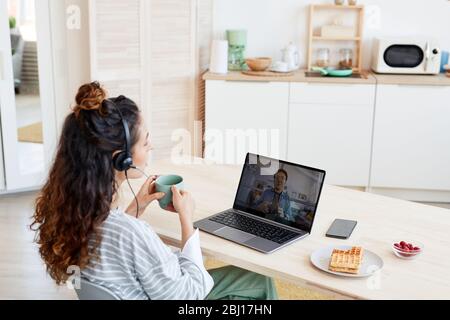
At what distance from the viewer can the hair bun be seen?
4.69ft

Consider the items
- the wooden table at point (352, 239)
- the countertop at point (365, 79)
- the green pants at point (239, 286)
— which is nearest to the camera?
the wooden table at point (352, 239)

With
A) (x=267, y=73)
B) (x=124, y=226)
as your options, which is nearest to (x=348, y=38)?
(x=267, y=73)

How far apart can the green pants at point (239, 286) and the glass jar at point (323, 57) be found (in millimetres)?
2537

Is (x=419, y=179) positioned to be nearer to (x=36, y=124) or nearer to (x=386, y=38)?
(x=386, y=38)

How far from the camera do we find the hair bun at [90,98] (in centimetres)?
143

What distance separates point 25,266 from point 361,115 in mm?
2200

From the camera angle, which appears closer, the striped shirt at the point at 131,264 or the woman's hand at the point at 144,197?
the striped shirt at the point at 131,264

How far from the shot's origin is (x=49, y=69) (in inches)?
155

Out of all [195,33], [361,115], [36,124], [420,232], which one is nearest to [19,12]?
[36,124]

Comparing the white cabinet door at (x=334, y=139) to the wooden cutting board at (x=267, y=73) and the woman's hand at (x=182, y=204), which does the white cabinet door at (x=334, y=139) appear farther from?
the woman's hand at (x=182, y=204)

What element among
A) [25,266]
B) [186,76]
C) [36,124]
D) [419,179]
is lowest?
[25,266]

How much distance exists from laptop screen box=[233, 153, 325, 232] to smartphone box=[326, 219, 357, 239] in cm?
7

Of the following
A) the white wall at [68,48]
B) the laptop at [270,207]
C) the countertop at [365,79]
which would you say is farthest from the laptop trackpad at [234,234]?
the white wall at [68,48]

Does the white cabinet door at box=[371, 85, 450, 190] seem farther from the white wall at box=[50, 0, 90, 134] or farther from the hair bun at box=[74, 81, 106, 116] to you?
the hair bun at box=[74, 81, 106, 116]
